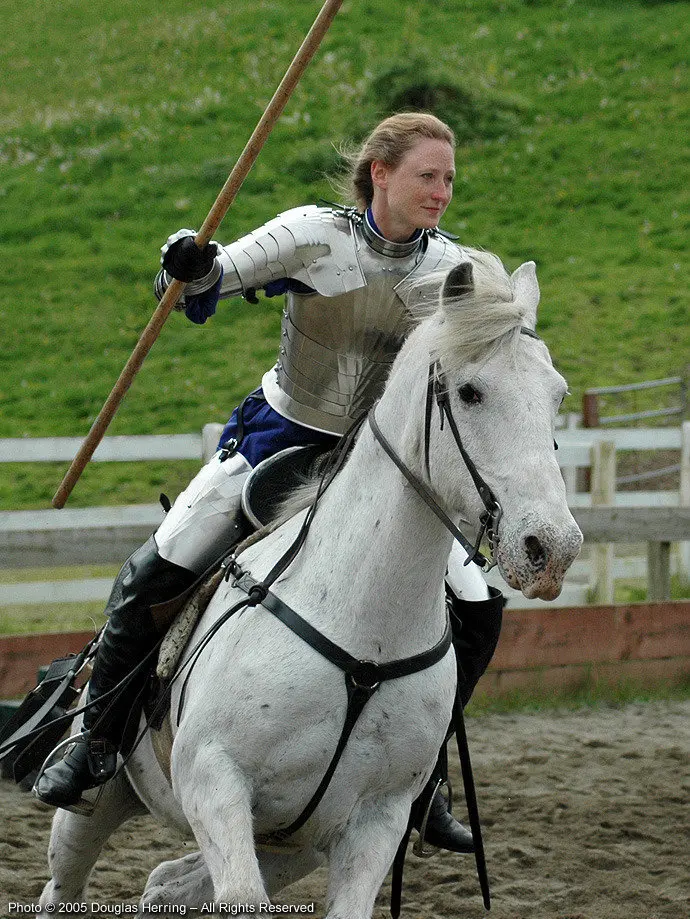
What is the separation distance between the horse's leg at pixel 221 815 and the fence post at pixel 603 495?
6246 mm

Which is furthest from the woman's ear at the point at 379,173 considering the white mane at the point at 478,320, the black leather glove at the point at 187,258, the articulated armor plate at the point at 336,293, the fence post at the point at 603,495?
the fence post at the point at 603,495

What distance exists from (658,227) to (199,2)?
9.56 m

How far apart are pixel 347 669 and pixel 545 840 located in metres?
2.71

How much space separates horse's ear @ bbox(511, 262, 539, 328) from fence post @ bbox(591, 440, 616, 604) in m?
6.08

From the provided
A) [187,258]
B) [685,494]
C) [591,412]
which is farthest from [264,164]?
[187,258]

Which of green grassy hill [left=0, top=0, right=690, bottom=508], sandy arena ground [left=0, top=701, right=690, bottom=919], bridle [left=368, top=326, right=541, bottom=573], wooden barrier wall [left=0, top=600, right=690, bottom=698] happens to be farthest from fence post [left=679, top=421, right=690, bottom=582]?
bridle [left=368, top=326, right=541, bottom=573]

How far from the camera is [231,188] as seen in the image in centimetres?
346

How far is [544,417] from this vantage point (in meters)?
2.64

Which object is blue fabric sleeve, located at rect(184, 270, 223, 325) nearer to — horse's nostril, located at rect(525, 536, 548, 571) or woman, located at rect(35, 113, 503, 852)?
woman, located at rect(35, 113, 503, 852)

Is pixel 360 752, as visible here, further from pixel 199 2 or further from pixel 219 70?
pixel 199 2

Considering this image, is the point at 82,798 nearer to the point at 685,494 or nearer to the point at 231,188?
the point at 231,188

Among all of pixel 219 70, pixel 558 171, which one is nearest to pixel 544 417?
pixel 558 171

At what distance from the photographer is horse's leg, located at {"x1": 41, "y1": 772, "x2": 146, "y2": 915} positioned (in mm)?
4047

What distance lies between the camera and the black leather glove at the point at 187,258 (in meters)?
3.40
